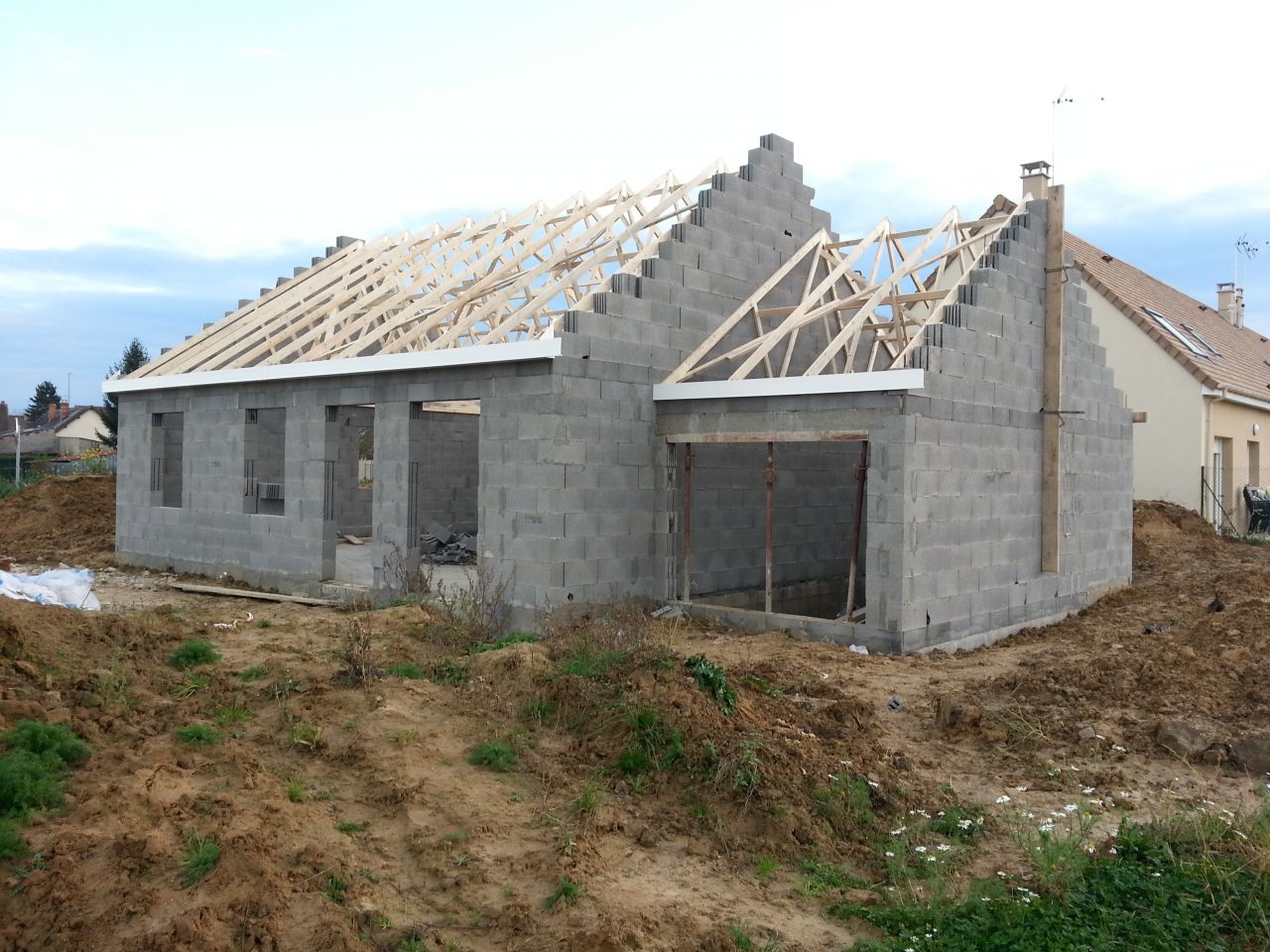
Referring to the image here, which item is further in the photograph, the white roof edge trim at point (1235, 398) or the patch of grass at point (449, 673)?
the white roof edge trim at point (1235, 398)

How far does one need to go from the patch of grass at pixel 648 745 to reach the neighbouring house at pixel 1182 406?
16607 mm

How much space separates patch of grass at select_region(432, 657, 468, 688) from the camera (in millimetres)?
7407

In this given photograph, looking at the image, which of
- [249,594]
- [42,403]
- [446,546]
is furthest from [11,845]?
[42,403]

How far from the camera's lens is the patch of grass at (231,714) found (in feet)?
20.7

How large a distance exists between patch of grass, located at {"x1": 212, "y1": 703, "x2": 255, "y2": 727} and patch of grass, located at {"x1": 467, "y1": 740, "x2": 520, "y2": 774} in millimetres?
1501

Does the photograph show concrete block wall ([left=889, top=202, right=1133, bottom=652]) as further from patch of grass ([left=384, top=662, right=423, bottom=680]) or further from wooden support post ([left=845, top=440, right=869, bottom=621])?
patch of grass ([left=384, top=662, right=423, bottom=680])

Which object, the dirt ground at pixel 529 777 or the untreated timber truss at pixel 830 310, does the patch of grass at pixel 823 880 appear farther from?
the untreated timber truss at pixel 830 310

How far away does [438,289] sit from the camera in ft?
45.1

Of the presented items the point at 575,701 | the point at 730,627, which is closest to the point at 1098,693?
the point at 730,627

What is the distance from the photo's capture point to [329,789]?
5.57 meters

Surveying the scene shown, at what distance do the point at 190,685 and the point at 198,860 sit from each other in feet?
9.12

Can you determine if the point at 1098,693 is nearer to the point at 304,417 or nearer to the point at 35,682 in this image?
the point at 35,682


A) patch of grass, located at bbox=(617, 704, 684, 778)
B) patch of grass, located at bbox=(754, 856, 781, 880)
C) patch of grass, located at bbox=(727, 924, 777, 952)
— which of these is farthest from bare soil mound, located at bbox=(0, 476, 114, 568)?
patch of grass, located at bbox=(727, 924, 777, 952)

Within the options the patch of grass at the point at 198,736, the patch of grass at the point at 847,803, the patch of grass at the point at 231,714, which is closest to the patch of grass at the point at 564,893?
the patch of grass at the point at 847,803
